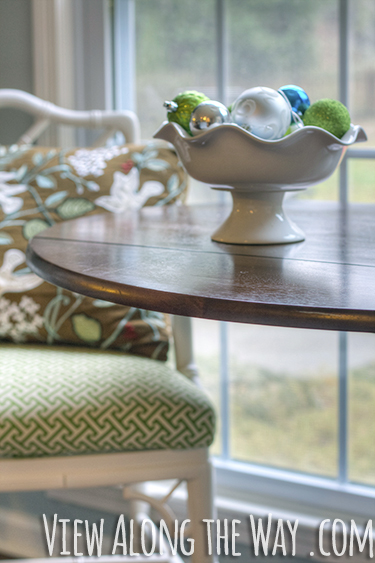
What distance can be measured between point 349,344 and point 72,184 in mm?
689

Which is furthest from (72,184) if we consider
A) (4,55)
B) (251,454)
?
(251,454)

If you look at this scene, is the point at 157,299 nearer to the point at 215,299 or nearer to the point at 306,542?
the point at 215,299

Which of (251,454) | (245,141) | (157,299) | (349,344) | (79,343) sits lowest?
(251,454)

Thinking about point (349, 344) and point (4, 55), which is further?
point (4, 55)

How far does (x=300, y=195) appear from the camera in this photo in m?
1.37

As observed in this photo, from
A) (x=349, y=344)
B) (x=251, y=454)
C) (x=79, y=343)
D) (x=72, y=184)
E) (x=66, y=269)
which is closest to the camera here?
(x=66, y=269)

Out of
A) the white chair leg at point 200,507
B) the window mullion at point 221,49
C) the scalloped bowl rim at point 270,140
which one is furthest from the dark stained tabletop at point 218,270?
the window mullion at point 221,49

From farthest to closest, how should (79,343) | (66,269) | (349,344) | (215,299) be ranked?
(349,344)
(79,343)
(66,269)
(215,299)

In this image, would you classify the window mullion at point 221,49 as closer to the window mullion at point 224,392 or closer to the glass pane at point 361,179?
the glass pane at point 361,179

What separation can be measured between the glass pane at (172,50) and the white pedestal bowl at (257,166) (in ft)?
2.28

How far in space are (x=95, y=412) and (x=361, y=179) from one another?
2.64ft

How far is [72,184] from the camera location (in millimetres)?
1112

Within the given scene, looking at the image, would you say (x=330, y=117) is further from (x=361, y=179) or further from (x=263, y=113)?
(x=361, y=179)

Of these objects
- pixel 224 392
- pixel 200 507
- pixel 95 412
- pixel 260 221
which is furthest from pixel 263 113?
pixel 224 392
